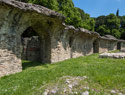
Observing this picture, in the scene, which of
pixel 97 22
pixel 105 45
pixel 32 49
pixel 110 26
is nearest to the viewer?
pixel 32 49

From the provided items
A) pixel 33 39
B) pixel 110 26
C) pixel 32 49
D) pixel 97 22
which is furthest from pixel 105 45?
pixel 97 22

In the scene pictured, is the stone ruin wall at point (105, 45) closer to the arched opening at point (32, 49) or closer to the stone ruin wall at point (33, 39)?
the stone ruin wall at point (33, 39)

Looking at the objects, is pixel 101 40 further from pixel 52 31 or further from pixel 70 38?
pixel 52 31

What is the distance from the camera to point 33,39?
9797mm

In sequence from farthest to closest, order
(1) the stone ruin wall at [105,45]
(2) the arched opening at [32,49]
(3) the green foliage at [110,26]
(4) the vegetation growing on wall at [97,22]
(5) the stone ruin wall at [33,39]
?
(3) the green foliage at [110,26]
(4) the vegetation growing on wall at [97,22]
(1) the stone ruin wall at [105,45]
(2) the arched opening at [32,49]
(5) the stone ruin wall at [33,39]

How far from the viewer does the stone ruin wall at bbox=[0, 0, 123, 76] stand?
516 centimetres

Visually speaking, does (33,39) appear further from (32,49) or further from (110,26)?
(110,26)

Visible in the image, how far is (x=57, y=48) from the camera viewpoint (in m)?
8.48

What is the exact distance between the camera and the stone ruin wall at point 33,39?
5.16 meters

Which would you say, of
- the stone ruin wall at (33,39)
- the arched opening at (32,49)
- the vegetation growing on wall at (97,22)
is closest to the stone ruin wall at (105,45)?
the stone ruin wall at (33,39)

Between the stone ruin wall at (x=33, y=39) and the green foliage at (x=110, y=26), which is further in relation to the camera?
the green foliage at (x=110, y=26)

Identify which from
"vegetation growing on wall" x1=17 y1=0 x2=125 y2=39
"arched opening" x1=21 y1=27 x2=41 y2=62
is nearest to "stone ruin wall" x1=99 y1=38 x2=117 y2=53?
"vegetation growing on wall" x1=17 y1=0 x2=125 y2=39

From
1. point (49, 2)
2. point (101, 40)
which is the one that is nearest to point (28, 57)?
point (49, 2)

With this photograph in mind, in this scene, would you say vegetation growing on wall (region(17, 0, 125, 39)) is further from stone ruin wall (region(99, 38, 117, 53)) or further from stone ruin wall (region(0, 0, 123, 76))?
stone ruin wall (region(0, 0, 123, 76))
